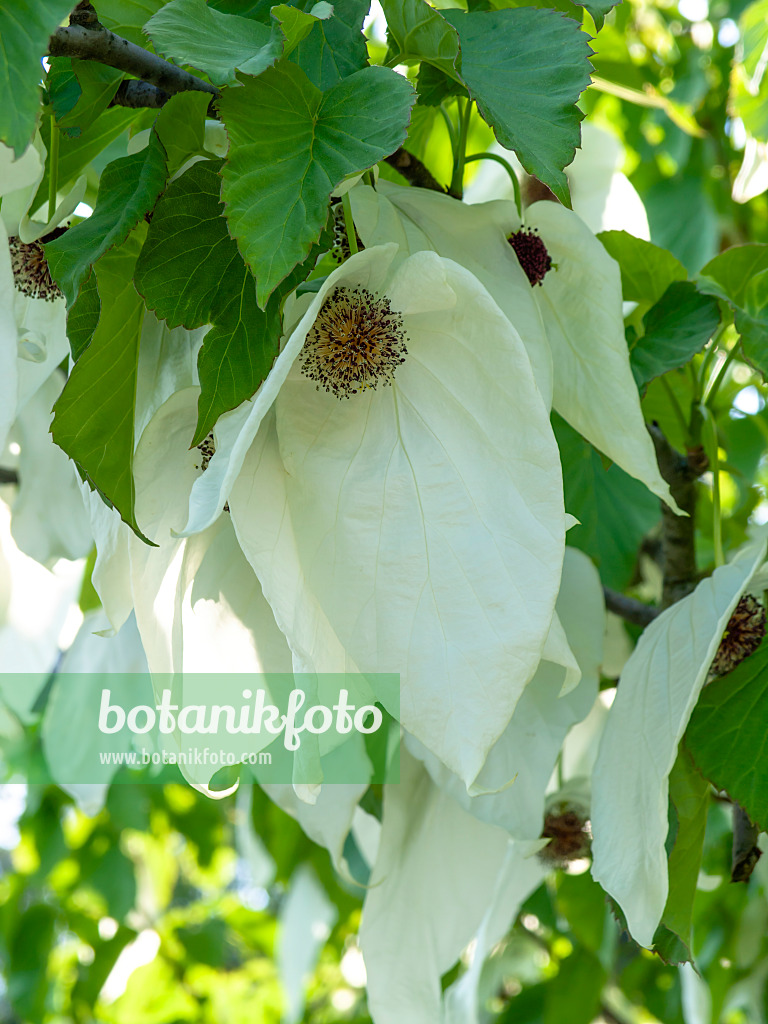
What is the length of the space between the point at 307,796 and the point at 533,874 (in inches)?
14.3

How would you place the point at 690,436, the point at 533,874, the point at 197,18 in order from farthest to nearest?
the point at 533,874 → the point at 690,436 → the point at 197,18

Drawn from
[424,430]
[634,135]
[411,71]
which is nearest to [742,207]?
[634,135]

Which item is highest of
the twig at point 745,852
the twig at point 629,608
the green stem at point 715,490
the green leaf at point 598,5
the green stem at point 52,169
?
the green leaf at point 598,5

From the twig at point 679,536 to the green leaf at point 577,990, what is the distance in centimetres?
50

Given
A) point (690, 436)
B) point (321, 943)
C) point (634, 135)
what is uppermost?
→ point (690, 436)

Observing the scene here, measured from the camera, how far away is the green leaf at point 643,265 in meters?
0.49

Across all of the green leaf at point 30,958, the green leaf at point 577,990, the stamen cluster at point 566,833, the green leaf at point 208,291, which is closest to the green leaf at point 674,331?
the green leaf at point 208,291

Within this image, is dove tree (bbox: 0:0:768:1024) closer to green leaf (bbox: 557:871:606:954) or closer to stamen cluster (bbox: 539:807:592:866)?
stamen cluster (bbox: 539:807:592:866)

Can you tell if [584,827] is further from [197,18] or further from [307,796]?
[197,18]

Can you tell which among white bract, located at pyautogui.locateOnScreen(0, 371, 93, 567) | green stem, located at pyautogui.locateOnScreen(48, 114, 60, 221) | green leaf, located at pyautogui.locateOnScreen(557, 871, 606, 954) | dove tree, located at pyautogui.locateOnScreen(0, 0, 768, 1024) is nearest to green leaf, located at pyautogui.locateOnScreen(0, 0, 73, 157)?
dove tree, located at pyautogui.locateOnScreen(0, 0, 768, 1024)

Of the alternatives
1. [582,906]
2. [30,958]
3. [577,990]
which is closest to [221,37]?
[582,906]

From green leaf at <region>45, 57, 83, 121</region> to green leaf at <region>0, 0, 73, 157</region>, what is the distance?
104mm

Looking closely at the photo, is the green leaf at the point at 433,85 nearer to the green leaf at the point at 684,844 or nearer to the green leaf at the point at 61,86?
the green leaf at the point at 61,86

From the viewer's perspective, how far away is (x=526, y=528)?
0.99ft
